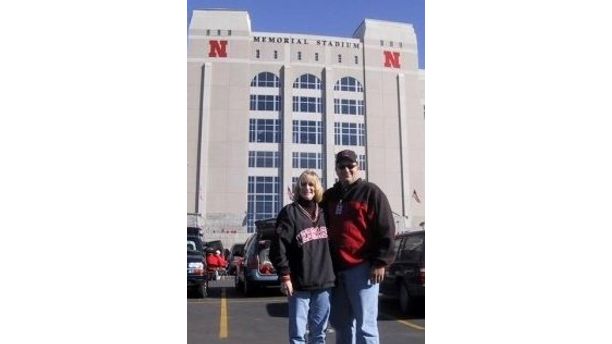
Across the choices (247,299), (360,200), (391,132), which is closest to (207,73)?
(391,132)

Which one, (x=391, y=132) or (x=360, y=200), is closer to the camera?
(x=360, y=200)

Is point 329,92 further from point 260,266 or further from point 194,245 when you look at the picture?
point 194,245

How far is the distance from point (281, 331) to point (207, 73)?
232 cm

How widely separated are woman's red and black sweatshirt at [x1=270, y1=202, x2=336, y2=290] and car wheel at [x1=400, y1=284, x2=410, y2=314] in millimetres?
2937

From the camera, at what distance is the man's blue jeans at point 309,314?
298 cm

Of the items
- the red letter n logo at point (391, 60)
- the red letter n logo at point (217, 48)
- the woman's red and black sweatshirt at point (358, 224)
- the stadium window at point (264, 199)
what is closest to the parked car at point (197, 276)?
the stadium window at point (264, 199)

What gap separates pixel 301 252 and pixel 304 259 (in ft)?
0.13

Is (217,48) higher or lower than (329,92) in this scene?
higher

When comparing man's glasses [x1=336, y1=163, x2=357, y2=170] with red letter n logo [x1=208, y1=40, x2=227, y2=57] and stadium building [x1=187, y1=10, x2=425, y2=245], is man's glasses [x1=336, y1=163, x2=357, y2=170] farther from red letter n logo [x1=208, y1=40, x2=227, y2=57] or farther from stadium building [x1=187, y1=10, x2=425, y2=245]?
red letter n logo [x1=208, y1=40, x2=227, y2=57]

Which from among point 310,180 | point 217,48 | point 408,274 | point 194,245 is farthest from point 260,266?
point 310,180

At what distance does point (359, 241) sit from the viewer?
303 cm

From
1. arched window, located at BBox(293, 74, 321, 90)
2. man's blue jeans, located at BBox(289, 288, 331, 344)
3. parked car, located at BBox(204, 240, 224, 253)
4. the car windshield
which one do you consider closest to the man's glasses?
man's blue jeans, located at BBox(289, 288, 331, 344)
